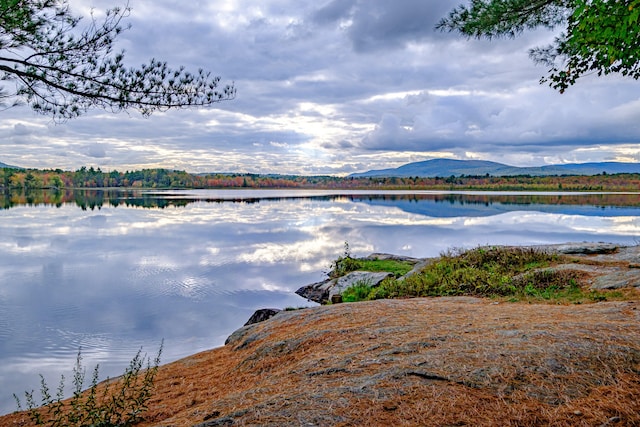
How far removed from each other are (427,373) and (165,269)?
19896mm

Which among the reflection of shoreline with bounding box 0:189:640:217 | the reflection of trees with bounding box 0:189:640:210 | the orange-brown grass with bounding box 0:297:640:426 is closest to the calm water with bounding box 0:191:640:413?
the orange-brown grass with bounding box 0:297:640:426

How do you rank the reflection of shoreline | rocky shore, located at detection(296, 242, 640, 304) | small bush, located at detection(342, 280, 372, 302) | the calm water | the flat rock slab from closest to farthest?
rocky shore, located at detection(296, 242, 640, 304) → the calm water → small bush, located at detection(342, 280, 372, 302) → the flat rock slab → the reflection of shoreline

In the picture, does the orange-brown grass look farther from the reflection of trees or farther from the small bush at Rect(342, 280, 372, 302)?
the reflection of trees

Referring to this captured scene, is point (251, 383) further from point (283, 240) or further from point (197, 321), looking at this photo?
point (283, 240)

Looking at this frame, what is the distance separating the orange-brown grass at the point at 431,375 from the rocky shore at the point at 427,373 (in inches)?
0.6

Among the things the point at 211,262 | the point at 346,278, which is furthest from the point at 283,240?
the point at 346,278

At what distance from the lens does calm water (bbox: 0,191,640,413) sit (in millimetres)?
11844

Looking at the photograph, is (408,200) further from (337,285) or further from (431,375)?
(431,375)

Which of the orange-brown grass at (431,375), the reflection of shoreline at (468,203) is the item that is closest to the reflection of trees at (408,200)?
the reflection of shoreline at (468,203)

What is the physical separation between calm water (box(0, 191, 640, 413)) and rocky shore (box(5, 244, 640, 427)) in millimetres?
4851

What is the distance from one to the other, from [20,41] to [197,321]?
29.5 ft

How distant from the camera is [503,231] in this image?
36.0m

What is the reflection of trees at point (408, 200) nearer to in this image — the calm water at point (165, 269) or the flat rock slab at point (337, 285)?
the calm water at point (165, 269)

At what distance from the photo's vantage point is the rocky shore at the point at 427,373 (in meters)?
3.87
